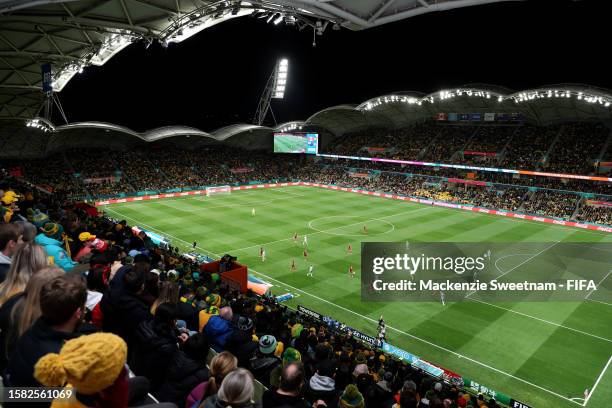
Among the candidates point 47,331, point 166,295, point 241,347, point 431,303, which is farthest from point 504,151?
point 47,331

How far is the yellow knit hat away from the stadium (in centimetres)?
1

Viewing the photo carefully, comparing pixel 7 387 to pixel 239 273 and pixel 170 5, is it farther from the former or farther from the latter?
pixel 170 5

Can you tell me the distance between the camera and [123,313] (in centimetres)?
586

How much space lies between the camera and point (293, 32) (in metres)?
74.9

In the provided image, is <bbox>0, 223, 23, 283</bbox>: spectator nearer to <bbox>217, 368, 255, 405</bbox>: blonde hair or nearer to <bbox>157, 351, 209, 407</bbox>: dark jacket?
<bbox>157, 351, 209, 407</bbox>: dark jacket

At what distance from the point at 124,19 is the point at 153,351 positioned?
20.3 meters

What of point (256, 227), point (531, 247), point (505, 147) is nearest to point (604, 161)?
point (505, 147)

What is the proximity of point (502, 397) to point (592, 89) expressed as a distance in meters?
43.3

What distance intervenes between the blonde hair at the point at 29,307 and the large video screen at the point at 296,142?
69.3 metres

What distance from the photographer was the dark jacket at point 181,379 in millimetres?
4914

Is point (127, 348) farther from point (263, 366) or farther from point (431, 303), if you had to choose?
point (431, 303)

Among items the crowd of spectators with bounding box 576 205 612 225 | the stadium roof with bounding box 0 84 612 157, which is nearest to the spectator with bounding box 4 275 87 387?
the crowd of spectators with bounding box 576 205 612 225

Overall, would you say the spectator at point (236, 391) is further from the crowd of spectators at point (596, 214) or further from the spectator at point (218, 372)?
the crowd of spectators at point (596, 214)

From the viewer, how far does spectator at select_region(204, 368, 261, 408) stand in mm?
3855
